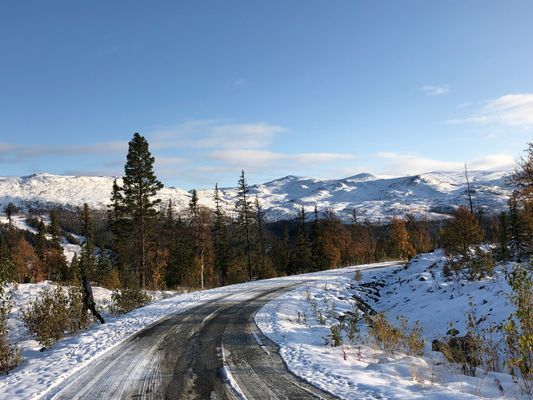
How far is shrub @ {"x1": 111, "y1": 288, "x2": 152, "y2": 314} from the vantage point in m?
19.2

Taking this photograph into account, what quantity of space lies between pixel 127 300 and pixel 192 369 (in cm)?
1206

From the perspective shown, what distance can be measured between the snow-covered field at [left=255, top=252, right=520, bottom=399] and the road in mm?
548

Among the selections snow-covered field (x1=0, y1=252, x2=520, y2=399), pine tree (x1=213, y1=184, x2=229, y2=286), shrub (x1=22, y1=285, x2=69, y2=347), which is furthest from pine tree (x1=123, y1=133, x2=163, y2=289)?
shrub (x1=22, y1=285, x2=69, y2=347)

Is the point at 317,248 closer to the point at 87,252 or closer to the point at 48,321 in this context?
the point at 87,252

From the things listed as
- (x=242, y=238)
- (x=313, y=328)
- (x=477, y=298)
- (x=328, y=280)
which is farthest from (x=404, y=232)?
(x=313, y=328)

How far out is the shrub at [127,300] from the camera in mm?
19250

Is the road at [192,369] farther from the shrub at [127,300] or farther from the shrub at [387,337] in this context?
the shrub at [127,300]

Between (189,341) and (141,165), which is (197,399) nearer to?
(189,341)

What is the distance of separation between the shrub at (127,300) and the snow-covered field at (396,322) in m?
6.70

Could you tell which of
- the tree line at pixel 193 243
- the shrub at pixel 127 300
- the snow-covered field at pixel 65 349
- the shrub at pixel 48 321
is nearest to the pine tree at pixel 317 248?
the tree line at pixel 193 243

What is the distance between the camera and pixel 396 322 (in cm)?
1791

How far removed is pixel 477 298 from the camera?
1658 centimetres

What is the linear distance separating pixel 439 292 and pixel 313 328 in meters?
9.58

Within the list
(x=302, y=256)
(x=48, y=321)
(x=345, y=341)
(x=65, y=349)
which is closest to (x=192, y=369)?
(x=345, y=341)
